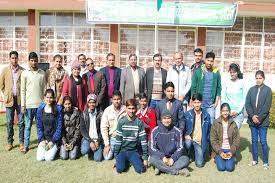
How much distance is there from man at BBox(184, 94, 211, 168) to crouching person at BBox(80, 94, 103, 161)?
1.57 metres

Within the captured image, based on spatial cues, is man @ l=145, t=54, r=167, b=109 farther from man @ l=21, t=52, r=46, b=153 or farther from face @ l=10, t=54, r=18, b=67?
face @ l=10, t=54, r=18, b=67

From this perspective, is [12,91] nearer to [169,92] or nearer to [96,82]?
[96,82]

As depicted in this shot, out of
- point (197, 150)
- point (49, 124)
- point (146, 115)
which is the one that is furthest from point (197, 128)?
point (49, 124)

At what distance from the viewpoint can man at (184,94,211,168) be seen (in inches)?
232

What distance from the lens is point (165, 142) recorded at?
550 cm

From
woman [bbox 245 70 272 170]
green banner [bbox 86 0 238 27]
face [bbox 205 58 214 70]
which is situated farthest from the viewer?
green banner [bbox 86 0 238 27]

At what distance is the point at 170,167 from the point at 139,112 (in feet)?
3.85

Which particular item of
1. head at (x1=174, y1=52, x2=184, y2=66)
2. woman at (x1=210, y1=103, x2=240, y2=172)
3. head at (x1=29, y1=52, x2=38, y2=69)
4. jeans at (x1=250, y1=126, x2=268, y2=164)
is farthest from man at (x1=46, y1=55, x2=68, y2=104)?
jeans at (x1=250, y1=126, x2=268, y2=164)

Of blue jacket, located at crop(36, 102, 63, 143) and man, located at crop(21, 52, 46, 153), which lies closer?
blue jacket, located at crop(36, 102, 63, 143)

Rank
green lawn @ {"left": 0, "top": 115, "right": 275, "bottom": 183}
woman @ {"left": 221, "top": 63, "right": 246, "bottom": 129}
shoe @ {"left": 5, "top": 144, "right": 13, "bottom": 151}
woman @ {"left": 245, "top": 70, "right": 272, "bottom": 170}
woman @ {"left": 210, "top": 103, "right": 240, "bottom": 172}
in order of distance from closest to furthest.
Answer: green lawn @ {"left": 0, "top": 115, "right": 275, "bottom": 183}
woman @ {"left": 245, "top": 70, "right": 272, "bottom": 170}
woman @ {"left": 210, "top": 103, "right": 240, "bottom": 172}
woman @ {"left": 221, "top": 63, "right": 246, "bottom": 129}
shoe @ {"left": 5, "top": 144, "right": 13, "bottom": 151}

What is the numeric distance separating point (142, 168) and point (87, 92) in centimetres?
194

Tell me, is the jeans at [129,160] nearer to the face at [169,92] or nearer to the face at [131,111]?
the face at [131,111]

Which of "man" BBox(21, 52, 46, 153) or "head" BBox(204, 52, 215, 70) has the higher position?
"head" BBox(204, 52, 215, 70)

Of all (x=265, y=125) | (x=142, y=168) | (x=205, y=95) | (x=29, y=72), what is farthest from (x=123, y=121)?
(x=265, y=125)
